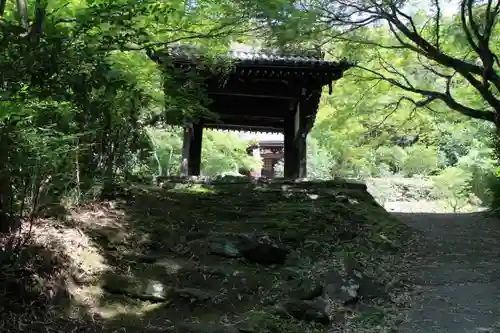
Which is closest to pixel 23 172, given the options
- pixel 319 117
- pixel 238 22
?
pixel 238 22

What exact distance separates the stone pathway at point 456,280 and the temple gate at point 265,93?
347 centimetres

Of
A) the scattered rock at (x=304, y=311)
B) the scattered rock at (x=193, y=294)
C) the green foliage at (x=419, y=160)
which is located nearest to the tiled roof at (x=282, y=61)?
the scattered rock at (x=193, y=294)

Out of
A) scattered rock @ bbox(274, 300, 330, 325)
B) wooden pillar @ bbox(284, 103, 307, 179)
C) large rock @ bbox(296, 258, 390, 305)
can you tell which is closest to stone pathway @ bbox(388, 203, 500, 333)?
large rock @ bbox(296, 258, 390, 305)

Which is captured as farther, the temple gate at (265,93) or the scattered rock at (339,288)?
the temple gate at (265,93)

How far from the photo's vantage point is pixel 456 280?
5.66 m

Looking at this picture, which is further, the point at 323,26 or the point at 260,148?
the point at 260,148

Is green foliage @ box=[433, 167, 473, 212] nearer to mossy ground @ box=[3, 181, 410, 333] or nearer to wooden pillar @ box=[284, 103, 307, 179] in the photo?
wooden pillar @ box=[284, 103, 307, 179]

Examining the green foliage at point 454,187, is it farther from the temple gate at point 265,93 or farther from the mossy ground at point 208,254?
the mossy ground at point 208,254

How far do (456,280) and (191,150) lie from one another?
7.47m

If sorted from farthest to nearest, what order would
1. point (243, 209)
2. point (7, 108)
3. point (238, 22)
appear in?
point (243, 209)
point (238, 22)
point (7, 108)

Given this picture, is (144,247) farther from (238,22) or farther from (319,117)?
(319,117)

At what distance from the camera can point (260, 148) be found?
25.7 meters

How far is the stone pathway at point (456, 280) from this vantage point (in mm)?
4414

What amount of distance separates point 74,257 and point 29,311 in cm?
80
